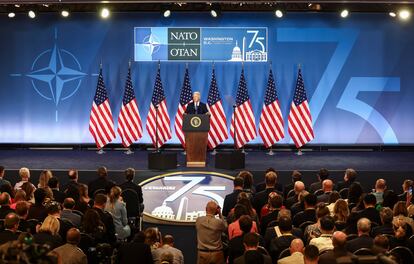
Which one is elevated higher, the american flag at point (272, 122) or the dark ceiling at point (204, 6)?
the dark ceiling at point (204, 6)

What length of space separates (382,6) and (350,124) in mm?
3205

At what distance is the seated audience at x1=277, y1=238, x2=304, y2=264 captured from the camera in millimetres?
8453

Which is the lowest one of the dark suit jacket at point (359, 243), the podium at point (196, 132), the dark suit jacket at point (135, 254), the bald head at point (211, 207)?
the dark suit jacket at point (135, 254)

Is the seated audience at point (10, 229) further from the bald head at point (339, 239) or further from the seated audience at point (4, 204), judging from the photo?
the bald head at point (339, 239)

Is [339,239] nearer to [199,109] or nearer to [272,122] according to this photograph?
[199,109]

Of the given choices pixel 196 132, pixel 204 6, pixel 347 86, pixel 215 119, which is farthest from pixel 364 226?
pixel 204 6

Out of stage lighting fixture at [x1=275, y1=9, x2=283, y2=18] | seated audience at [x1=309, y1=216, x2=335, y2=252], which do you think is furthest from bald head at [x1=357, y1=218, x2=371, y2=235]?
stage lighting fixture at [x1=275, y1=9, x2=283, y2=18]

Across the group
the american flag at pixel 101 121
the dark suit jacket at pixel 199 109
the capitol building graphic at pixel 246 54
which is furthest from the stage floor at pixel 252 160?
the capitol building graphic at pixel 246 54

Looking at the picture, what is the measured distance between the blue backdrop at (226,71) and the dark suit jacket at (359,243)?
1132 cm

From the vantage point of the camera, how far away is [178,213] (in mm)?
14352

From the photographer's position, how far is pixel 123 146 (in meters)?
20.2

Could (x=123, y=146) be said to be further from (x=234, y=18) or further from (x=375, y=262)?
(x=375, y=262)

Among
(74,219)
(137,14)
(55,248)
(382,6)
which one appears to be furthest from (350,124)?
(55,248)

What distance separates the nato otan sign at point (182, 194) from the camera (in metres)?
14.3
